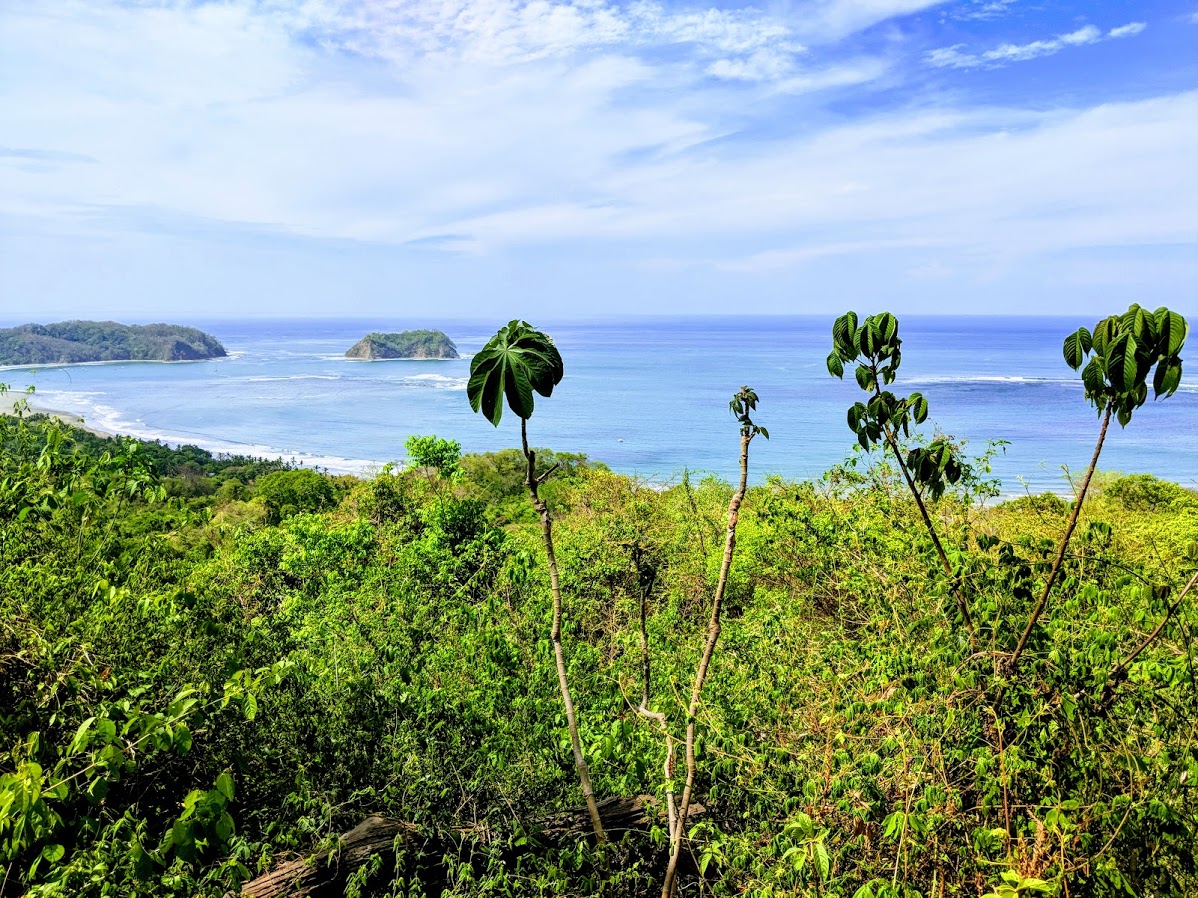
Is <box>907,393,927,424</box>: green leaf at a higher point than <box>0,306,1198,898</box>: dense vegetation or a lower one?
higher

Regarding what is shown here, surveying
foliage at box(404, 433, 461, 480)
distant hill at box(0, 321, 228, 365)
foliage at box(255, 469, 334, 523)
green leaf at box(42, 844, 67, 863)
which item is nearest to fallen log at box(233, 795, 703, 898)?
green leaf at box(42, 844, 67, 863)

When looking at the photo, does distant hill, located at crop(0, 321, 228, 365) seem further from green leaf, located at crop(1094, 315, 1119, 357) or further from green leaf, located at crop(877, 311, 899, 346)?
green leaf, located at crop(1094, 315, 1119, 357)

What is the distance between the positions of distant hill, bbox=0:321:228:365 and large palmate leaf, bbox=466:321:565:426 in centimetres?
17032

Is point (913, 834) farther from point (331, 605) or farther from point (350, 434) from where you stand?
point (350, 434)

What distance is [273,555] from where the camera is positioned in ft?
53.9

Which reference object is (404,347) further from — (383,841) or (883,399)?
(883,399)

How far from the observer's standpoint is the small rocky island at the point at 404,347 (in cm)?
16638

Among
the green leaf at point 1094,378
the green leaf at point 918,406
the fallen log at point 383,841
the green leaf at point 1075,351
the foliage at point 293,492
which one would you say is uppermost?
the green leaf at point 1075,351

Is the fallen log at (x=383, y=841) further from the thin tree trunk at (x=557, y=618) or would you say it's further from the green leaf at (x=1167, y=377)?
the green leaf at (x=1167, y=377)

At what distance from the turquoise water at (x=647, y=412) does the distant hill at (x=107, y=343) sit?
7.68 metres

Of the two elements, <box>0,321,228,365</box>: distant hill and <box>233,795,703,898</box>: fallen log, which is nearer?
<box>233,795,703,898</box>: fallen log

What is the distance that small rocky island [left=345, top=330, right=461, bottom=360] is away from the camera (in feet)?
546

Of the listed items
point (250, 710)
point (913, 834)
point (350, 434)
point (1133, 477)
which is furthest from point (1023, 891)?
point (350, 434)

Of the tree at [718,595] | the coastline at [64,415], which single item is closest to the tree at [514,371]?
the tree at [718,595]
